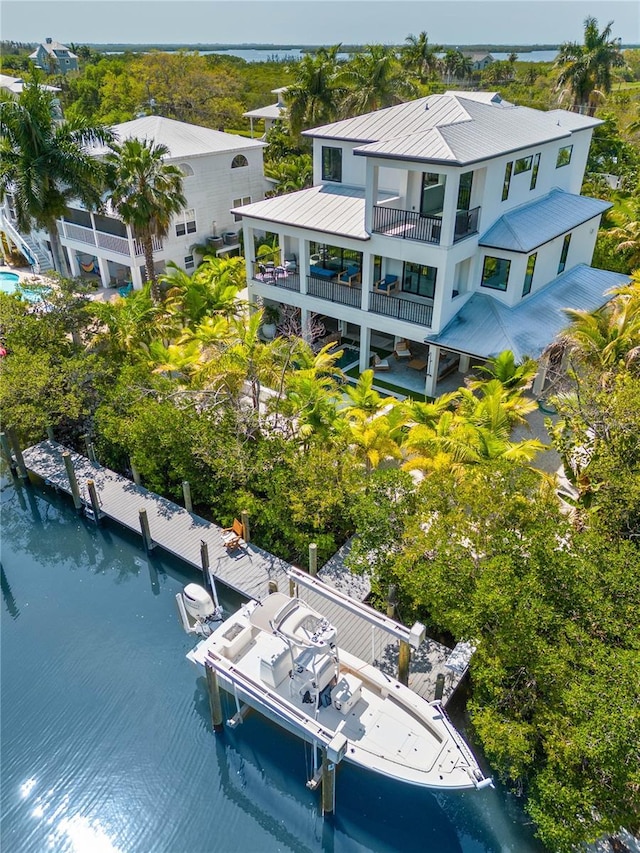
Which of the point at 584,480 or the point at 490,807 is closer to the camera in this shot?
the point at 490,807

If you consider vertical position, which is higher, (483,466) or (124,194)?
(124,194)

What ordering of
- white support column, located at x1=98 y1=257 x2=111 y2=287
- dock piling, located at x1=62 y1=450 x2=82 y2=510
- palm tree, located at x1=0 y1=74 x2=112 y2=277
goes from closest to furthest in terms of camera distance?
dock piling, located at x1=62 y1=450 x2=82 y2=510 → palm tree, located at x1=0 y1=74 x2=112 y2=277 → white support column, located at x1=98 y1=257 x2=111 y2=287

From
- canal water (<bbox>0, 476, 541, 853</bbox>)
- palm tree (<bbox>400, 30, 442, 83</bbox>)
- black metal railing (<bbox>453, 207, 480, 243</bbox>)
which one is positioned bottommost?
canal water (<bbox>0, 476, 541, 853</bbox>)

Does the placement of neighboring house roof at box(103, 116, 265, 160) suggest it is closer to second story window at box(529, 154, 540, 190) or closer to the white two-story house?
the white two-story house

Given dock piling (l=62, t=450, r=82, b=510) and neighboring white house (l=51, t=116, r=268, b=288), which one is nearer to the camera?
dock piling (l=62, t=450, r=82, b=510)

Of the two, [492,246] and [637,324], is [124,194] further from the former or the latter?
[637,324]

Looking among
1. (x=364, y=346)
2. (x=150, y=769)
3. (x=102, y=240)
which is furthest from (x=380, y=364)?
(x=102, y=240)

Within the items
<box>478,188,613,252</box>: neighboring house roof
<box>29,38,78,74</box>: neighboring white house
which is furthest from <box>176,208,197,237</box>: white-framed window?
<box>29,38,78,74</box>: neighboring white house

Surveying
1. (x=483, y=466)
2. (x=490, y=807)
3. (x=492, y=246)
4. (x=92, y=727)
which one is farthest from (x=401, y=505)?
(x=492, y=246)
